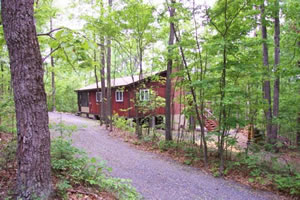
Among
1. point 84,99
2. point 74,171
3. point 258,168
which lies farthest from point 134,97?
point 84,99

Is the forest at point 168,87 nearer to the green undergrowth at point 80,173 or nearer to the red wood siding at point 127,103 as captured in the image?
the green undergrowth at point 80,173

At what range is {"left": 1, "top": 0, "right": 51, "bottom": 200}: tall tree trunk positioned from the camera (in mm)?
2193

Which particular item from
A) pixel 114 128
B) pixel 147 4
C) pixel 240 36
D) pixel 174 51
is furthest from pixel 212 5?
pixel 114 128

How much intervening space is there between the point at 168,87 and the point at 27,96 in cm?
651

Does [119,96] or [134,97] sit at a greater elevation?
[119,96]

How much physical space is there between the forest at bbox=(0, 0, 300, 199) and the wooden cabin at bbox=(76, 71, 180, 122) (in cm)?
125

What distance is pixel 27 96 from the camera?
224cm

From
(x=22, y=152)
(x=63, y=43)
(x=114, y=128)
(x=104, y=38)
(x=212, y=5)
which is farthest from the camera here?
(x=114, y=128)

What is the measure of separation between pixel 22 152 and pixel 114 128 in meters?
9.45

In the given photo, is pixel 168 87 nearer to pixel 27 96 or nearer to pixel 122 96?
pixel 27 96

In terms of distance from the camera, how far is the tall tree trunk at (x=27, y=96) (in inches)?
86.4

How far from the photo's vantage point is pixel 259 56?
5.29 meters

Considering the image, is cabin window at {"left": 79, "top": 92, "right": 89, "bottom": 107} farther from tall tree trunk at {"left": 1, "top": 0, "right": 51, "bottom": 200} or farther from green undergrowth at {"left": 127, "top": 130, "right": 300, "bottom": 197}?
tall tree trunk at {"left": 1, "top": 0, "right": 51, "bottom": 200}

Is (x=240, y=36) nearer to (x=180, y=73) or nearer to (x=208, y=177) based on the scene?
(x=180, y=73)
